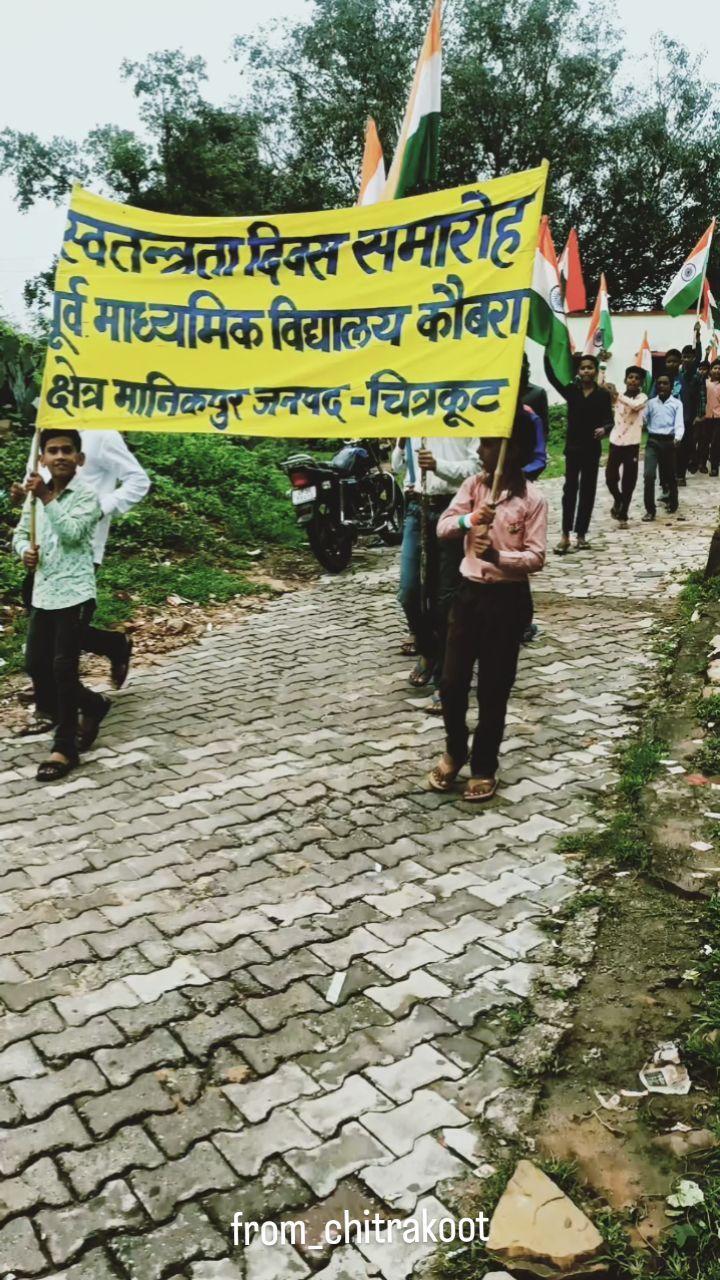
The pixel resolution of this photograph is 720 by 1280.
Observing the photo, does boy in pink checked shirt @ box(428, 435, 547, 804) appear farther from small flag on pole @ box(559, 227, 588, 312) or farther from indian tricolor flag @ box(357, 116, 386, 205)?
small flag on pole @ box(559, 227, 588, 312)

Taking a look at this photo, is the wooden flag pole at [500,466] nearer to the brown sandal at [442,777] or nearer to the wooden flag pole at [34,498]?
the brown sandal at [442,777]

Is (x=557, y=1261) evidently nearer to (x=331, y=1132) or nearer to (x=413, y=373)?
(x=331, y=1132)

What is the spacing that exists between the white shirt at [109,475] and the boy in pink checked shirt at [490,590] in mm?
2069

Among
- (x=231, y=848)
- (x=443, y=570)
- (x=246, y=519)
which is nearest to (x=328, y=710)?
(x=443, y=570)

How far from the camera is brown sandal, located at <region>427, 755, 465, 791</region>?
4316 mm

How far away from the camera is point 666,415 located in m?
10.8

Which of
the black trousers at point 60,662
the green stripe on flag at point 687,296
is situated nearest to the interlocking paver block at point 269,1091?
the black trousers at point 60,662

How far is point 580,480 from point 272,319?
5.78 meters

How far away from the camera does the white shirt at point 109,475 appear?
5199 mm

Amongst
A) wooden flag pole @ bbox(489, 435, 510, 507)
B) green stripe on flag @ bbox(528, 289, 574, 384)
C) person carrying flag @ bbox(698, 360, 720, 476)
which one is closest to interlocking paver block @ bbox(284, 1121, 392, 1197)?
wooden flag pole @ bbox(489, 435, 510, 507)

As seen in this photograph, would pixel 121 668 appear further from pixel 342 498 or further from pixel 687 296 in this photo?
pixel 687 296

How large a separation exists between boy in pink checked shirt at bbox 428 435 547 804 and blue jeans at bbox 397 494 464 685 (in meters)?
0.92

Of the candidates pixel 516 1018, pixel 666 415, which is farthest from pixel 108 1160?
pixel 666 415

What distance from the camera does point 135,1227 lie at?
2131mm
